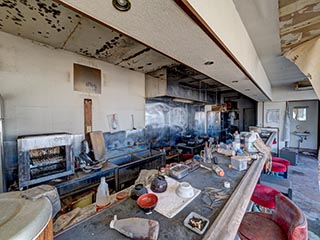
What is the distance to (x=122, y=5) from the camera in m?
0.83

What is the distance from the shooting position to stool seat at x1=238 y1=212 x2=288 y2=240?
1193 millimetres

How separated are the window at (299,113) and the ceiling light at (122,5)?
8328mm

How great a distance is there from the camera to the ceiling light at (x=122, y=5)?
803 mm

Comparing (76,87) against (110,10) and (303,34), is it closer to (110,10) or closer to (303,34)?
(110,10)

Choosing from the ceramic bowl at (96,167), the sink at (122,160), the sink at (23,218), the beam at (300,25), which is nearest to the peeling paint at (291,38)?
the beam at (300,25)

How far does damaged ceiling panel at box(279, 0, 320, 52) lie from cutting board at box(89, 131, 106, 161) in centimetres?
272

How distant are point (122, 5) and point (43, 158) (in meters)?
1.85

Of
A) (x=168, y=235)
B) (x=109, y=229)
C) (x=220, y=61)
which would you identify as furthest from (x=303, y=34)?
(x=109, y=229)

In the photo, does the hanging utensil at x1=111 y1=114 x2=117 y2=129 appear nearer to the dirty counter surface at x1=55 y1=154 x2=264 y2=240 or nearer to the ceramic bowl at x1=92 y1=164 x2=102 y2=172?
the ceramic bowl at x1=92 y1=164 x2=102 y2=172

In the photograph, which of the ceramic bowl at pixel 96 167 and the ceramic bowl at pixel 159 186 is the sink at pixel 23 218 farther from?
the ceramic bowl at pixel 96 167

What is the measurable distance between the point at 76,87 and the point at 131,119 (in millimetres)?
1198

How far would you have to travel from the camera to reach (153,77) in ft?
10.8

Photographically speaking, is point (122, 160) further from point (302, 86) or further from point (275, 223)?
point (302, 86)

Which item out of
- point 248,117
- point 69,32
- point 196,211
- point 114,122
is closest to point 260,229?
point 196,211
